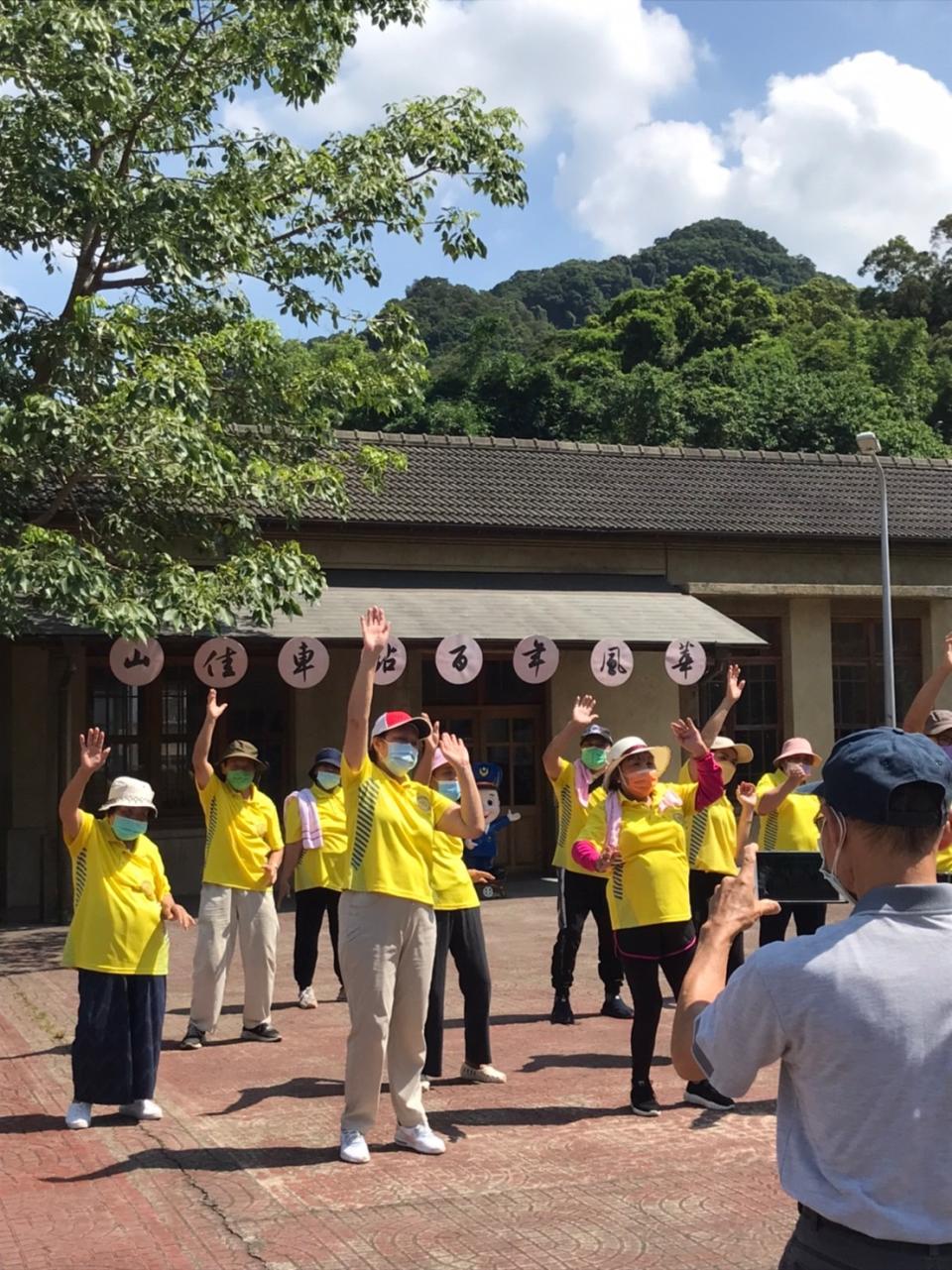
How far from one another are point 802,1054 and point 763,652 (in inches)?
799

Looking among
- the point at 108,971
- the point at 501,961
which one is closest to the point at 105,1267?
the point at 108,971

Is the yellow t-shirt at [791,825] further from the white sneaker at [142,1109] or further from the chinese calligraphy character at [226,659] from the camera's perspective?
the chinese calligraphy character at [226,659]

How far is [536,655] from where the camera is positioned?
1786cm

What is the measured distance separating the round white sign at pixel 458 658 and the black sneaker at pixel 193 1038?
796 cm

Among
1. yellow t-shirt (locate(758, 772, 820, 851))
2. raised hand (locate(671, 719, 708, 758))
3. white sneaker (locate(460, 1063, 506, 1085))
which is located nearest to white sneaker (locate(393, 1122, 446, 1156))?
white sneaker (locate(460, 1063, 506, 1085))

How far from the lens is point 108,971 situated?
7.45 m

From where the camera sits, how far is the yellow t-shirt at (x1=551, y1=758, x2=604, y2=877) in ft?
34.2

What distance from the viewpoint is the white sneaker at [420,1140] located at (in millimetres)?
6812

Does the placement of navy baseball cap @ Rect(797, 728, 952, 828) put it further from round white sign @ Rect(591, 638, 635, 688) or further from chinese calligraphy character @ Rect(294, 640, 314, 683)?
round white sign @ Rect(591, 638, 635, 688)

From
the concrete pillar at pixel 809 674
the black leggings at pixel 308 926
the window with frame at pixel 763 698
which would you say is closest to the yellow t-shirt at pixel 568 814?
the black leggings at pixel 308 926

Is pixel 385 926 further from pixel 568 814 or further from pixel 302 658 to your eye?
pixel 302 658

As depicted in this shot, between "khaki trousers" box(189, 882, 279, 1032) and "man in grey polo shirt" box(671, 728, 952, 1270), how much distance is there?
23.9 ft

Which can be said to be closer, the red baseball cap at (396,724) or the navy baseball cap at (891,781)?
the navy baseball cap at (891,781)

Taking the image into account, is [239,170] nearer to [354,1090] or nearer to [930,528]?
[354,1090]
